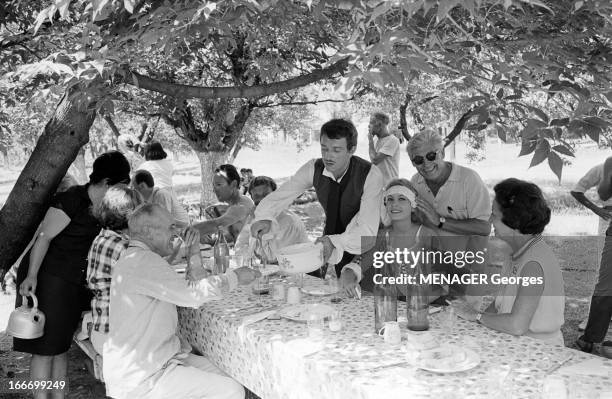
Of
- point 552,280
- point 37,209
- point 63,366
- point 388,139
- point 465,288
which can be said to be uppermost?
point 388,139

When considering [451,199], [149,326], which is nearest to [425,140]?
[451,199]

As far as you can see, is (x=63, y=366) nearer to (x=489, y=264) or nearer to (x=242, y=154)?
(x=489, y=264)

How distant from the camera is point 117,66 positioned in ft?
8.87

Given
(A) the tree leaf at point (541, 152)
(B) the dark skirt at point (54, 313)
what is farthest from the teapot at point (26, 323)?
(A) the tree leaf at point (541, 152)

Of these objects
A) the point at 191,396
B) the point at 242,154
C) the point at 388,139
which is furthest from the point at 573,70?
the point at 242,154

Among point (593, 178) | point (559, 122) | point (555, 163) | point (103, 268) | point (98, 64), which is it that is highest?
point (98, 64)

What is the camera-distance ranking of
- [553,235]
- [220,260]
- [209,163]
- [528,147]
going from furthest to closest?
1. [209,163]
2. [553,235]
3. [220,260]
4. [528,147]

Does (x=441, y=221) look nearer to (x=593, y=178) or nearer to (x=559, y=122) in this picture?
Answer: (x=559, y=122)

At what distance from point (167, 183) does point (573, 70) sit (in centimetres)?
545

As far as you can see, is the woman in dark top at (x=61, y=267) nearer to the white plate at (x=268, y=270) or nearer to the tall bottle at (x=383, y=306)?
the white plate at (x=268, y=270)

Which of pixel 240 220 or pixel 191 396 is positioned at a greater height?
pixel 240 220

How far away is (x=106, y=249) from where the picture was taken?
3.27 metres

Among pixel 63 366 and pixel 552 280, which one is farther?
pixel 63 366

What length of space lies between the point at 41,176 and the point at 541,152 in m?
3.03
